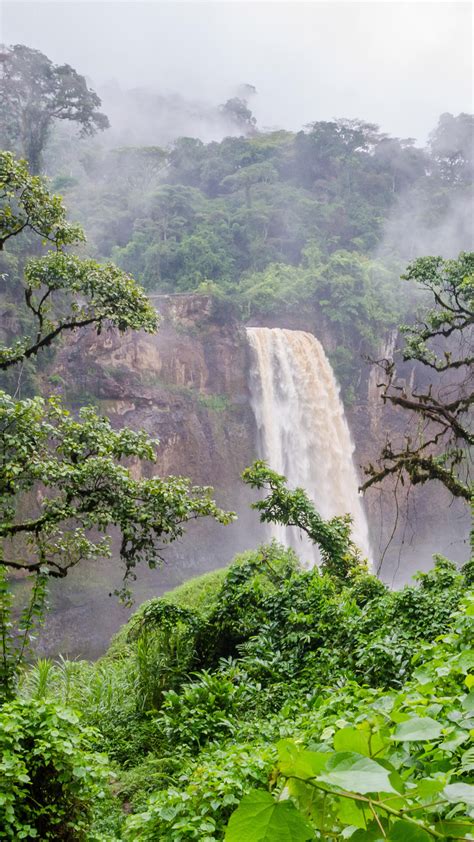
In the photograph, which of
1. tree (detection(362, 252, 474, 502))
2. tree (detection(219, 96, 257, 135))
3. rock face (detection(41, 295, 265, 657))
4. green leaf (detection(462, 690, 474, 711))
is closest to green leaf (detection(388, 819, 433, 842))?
green leaf (detection(462, 690, 474, 711))

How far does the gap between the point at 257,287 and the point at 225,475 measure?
10376 mm

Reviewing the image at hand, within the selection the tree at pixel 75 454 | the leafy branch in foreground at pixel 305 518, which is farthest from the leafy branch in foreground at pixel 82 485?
the leafy branch in foreground at pixel 305 518

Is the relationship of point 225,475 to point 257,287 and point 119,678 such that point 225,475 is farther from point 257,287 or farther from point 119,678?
point 119,678

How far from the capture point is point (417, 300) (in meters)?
30.5

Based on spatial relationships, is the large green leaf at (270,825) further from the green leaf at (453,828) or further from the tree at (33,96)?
the tree at (33,96)

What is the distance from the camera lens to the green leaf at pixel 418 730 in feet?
2.93

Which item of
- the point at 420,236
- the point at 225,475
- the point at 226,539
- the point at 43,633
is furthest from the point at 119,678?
the point at 420,236

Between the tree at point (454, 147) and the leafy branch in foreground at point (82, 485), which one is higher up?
the tree at point (454, 147)

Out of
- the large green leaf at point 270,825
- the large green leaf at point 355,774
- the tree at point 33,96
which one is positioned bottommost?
the large green leaf at point 270,825

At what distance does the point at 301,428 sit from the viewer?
23516 mm

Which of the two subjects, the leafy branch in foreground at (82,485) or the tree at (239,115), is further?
the tree at (239,115)

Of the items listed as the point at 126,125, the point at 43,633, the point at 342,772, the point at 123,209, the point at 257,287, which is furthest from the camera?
the point at 126,125

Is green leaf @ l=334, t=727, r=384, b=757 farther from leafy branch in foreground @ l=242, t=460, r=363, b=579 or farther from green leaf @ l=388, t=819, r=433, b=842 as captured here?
leafy branch in foreground @ l=242, t=460, r=363, b=579

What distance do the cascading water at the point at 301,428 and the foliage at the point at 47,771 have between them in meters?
19.2
